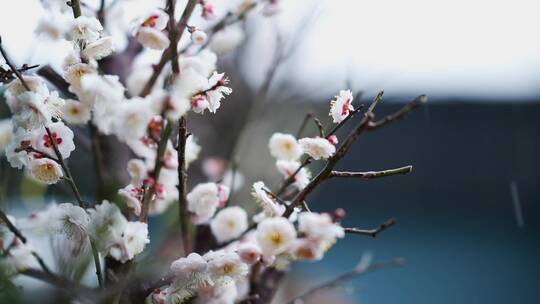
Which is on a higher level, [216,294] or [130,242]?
[130,242]

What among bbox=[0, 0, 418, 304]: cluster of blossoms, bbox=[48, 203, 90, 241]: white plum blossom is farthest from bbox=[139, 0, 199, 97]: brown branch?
bbox=[48, 203, 90, 241]: white plum blossom

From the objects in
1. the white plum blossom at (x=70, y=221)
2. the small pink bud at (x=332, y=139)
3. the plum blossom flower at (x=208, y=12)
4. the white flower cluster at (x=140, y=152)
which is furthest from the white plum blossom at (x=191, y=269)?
the plum blossom flower at (x=208, y=12)

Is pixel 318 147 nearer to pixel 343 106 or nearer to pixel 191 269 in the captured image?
pixel 343 106

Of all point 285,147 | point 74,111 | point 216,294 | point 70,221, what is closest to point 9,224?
point 70,221

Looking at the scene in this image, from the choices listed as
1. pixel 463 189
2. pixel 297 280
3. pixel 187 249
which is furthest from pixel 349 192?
pixel 187 249

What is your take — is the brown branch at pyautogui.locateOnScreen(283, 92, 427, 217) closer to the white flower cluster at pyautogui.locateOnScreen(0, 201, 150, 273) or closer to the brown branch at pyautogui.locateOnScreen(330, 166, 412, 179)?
the brown branch at pyautogui.locateOnScreen(330, 166, 412, 179)

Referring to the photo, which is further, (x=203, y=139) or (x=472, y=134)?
(x=472, y=134)

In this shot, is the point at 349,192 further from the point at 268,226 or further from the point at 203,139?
the point at 268,226
